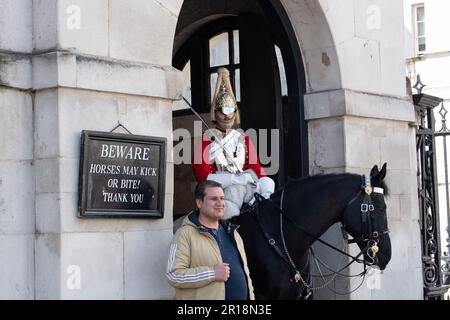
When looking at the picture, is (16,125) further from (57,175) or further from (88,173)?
(88,173)

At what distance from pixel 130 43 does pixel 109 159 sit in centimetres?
93

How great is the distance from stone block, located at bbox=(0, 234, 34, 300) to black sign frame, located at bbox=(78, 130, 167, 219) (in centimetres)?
46

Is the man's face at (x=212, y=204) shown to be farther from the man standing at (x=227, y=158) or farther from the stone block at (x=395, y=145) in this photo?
the stone block at (x=395, y=145)

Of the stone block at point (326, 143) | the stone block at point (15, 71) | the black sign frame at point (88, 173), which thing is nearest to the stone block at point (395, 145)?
the stone block at point (326, 143)

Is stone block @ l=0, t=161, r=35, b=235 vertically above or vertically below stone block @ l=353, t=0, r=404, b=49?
below

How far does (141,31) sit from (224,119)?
1.23m

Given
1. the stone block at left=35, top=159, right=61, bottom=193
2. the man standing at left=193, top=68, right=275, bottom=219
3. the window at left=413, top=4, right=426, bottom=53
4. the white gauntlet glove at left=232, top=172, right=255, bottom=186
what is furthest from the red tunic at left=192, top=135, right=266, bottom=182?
the window at left=413, top=4, right=426, bottom=53

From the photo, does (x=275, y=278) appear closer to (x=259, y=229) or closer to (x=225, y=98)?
(x=259, y=229)

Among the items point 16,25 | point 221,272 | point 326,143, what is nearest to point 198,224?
point 221,272

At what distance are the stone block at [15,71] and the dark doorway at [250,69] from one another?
133 inches

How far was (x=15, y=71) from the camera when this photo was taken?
6406 millimetres

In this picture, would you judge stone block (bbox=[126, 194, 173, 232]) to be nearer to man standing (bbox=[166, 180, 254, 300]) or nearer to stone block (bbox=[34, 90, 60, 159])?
man standing (bbox=[166, 180, 254, 300])

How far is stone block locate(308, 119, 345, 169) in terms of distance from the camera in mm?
8898
